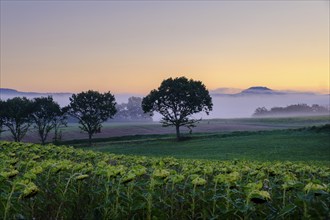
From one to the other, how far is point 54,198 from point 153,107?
79110 mm

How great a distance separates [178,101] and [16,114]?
37.8 m

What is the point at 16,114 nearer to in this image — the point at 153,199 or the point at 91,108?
the point at 91,108

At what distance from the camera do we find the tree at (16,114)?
8656cm

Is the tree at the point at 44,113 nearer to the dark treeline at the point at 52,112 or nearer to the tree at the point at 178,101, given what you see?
the dark treeline at the point at 52,112

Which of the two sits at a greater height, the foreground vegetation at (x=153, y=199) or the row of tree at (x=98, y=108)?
the row of tree at (x=98, y=108)

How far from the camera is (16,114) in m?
87.0

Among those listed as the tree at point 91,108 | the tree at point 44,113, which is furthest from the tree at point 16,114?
the tree at point 91,108

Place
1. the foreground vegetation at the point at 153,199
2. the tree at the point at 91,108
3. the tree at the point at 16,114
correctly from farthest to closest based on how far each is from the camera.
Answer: the tree at the point at 91,108 < the tree at the point at 16,114 < the foreground vegetation at the point at 153,199

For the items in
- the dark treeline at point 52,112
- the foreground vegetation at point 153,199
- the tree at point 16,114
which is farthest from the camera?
the dark treeline at point 52,112

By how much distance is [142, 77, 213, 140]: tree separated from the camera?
8269 cm

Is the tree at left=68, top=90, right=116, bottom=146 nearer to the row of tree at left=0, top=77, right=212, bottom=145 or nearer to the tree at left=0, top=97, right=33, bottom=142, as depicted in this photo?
the row of tree at left=0, top=77, right=212, bottom=145

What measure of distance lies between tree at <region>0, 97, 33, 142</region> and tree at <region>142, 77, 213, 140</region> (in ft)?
94.3

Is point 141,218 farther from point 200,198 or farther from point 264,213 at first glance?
point 264,213

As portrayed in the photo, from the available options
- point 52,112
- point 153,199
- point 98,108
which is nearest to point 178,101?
point 98,108
